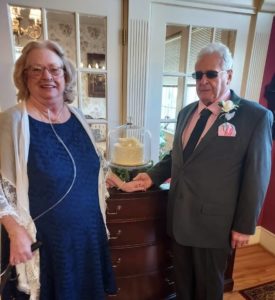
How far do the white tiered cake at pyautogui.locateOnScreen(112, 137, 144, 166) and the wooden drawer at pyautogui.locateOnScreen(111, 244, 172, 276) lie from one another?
20.0 inches

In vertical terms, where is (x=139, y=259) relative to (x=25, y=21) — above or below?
below

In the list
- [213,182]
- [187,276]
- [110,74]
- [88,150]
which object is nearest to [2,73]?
[110,74]

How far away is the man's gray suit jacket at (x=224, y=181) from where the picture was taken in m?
1.10

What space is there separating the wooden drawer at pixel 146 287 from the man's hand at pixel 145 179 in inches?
23.2

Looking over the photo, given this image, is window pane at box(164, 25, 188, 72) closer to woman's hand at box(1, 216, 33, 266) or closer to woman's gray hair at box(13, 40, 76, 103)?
woman's gray hair at box(13, 40, 76, 103)

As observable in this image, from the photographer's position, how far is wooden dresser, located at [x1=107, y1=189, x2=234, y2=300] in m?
1.38

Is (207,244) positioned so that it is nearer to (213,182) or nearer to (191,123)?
(213,182)

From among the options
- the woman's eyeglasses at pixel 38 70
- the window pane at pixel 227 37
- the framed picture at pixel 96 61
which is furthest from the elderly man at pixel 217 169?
the window pane at pixel 227 37

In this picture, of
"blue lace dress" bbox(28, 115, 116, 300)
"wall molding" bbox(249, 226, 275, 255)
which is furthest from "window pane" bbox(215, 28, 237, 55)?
"wall molding" bbox(249, 226, 275, 255)

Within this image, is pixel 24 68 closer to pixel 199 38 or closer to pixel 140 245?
pixel 140 245

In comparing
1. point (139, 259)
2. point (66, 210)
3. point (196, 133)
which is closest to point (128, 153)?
point (196, 133)

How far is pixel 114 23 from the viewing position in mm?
1654

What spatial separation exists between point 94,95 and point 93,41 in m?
0.36

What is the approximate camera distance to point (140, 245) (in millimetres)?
1473
